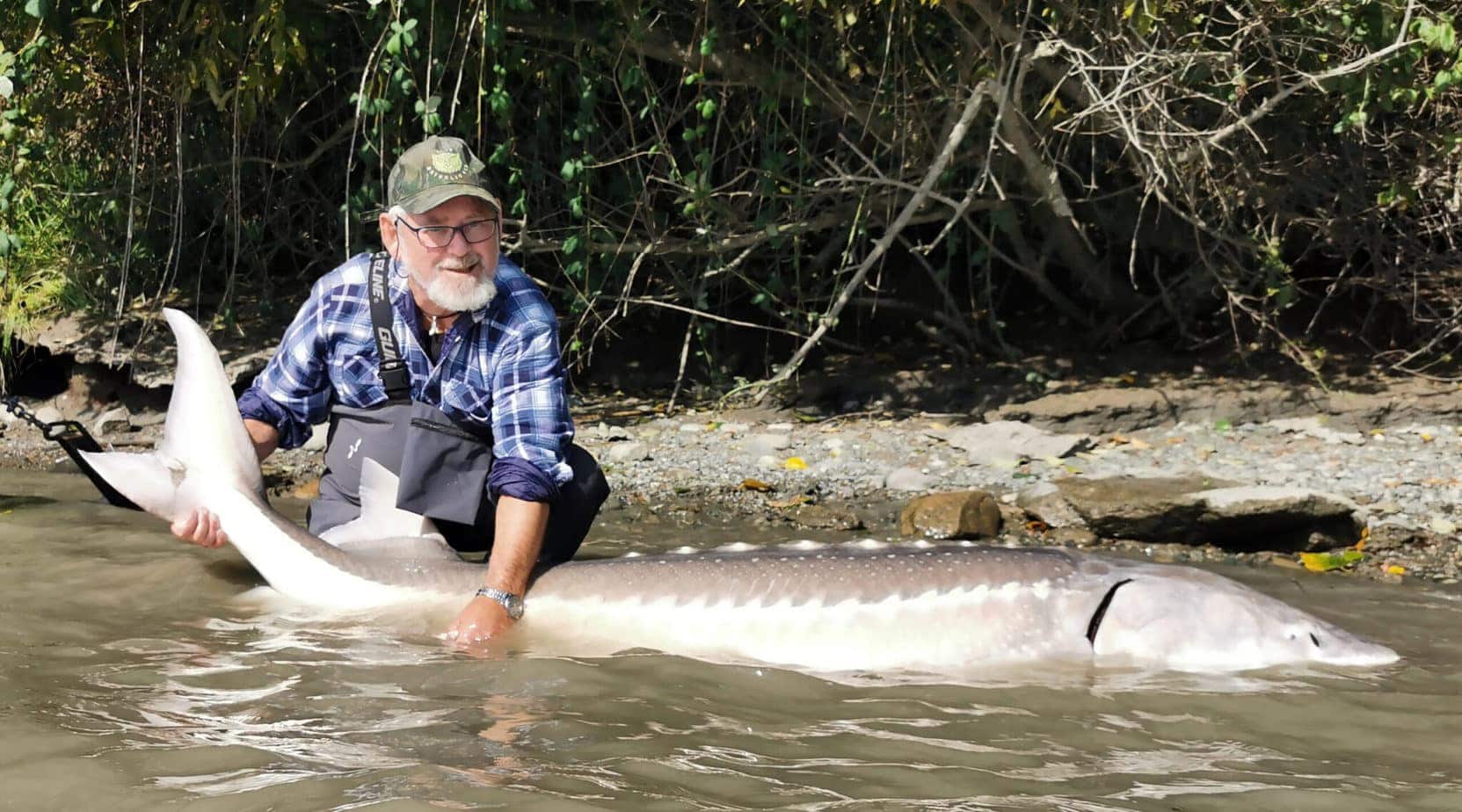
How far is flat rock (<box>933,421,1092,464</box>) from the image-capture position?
614 centimetres

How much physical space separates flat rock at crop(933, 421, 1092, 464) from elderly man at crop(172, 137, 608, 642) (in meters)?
2.35

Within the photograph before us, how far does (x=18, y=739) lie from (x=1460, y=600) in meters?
3.71

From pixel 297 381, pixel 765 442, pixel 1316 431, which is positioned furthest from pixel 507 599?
A: pixel 1316 431

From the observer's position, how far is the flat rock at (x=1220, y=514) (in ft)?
16.3

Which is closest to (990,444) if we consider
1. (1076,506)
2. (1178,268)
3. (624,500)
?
(1076,506)

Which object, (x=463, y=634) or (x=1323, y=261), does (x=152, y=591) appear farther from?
(x=1323, y=261)

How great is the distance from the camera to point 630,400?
25.2 ft

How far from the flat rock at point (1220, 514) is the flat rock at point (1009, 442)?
2.81ft

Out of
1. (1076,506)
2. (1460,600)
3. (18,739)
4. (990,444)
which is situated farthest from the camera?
(990,444)

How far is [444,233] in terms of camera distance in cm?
380

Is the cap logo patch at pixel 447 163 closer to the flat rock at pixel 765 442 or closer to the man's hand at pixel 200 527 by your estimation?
the man's hand at pixel 200 527

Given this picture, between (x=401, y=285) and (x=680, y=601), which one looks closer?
(x=680, y=601)

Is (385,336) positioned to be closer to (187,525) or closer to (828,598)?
(187,525)

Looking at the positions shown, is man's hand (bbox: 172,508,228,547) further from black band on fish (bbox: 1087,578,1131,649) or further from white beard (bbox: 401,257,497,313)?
black band on fish (bbox: 1087,578,1131,649)
